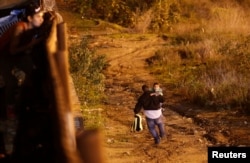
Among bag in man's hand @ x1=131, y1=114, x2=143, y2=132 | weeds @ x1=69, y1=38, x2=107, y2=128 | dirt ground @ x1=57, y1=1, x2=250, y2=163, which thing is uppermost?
weeds @ x1=69, y1=38, x2=107, y2=128

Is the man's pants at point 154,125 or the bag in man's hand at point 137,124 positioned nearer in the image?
the man's pants at point 154,125

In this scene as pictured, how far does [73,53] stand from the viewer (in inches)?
568

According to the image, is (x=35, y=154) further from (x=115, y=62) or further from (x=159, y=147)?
(x=115, y=62)

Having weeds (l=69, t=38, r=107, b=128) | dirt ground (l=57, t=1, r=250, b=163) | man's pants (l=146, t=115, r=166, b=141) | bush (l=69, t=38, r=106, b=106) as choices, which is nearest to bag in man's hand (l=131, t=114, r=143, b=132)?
dirt ground (l=57, t=1, r=250, b=163)

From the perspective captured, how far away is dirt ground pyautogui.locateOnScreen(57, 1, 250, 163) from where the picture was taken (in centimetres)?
976

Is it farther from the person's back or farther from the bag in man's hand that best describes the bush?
the person's back

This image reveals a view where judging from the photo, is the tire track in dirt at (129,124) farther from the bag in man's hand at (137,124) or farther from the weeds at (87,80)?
the weeds at (87,80)

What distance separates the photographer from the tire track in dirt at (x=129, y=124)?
9719 millimetres

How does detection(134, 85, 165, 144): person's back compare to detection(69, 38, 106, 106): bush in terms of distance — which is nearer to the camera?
detection(134, 85, 165, 144): person's back

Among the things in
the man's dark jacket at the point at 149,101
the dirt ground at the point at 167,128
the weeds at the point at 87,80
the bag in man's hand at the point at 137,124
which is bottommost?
the dirt ground at the point at 167,128

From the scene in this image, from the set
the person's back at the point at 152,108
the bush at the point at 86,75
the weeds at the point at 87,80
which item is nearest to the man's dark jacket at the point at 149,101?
the person's back at the point at 152,108

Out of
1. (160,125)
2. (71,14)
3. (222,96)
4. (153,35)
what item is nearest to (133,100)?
(222,96)

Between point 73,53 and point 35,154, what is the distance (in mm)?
12257

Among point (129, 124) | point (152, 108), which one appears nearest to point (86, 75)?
point (129, 124)
